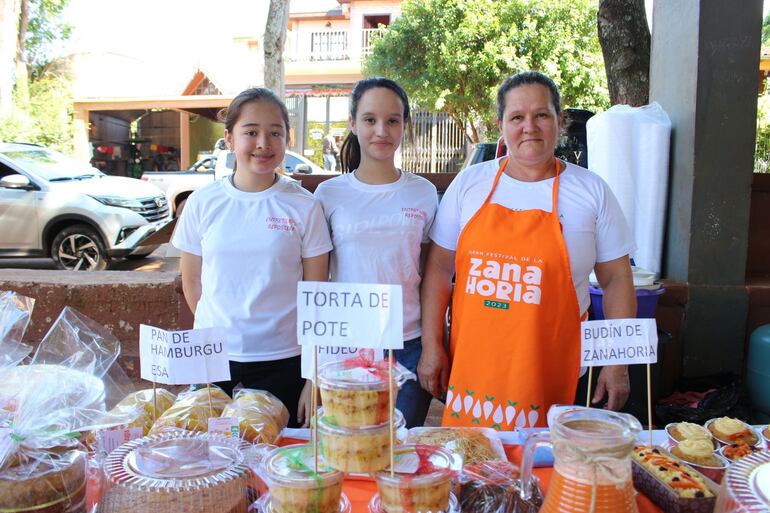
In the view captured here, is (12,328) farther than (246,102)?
No

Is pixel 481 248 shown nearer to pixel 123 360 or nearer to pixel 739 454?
pixel 739 454

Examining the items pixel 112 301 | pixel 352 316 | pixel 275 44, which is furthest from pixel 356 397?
pixel 275 44

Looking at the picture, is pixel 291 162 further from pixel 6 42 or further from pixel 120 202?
pixel 6 42

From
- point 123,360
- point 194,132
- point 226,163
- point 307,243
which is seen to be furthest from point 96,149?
point 307,243

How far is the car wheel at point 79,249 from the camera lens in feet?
27.1

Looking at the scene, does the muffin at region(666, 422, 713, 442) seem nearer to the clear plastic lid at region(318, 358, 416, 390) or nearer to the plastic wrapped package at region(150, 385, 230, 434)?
the clear plastic lid at region(318, 358, 416, 390)

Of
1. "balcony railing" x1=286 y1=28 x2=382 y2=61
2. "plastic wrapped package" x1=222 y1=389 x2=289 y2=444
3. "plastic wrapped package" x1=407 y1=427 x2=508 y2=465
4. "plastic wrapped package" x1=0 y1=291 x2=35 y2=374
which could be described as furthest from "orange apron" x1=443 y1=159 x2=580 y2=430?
"balcony railing" x1=286 y1=28 x2=382 y2=61

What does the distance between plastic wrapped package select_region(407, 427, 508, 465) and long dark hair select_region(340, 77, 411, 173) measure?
1233 millimetres

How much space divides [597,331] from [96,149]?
26.1m

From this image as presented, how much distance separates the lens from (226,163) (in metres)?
10.5

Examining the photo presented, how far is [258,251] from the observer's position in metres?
2.17

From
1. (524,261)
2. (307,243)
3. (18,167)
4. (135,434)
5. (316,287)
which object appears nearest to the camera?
(316,287)

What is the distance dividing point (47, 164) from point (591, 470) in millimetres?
9308

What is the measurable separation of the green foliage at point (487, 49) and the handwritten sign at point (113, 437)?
14240 millimetres
